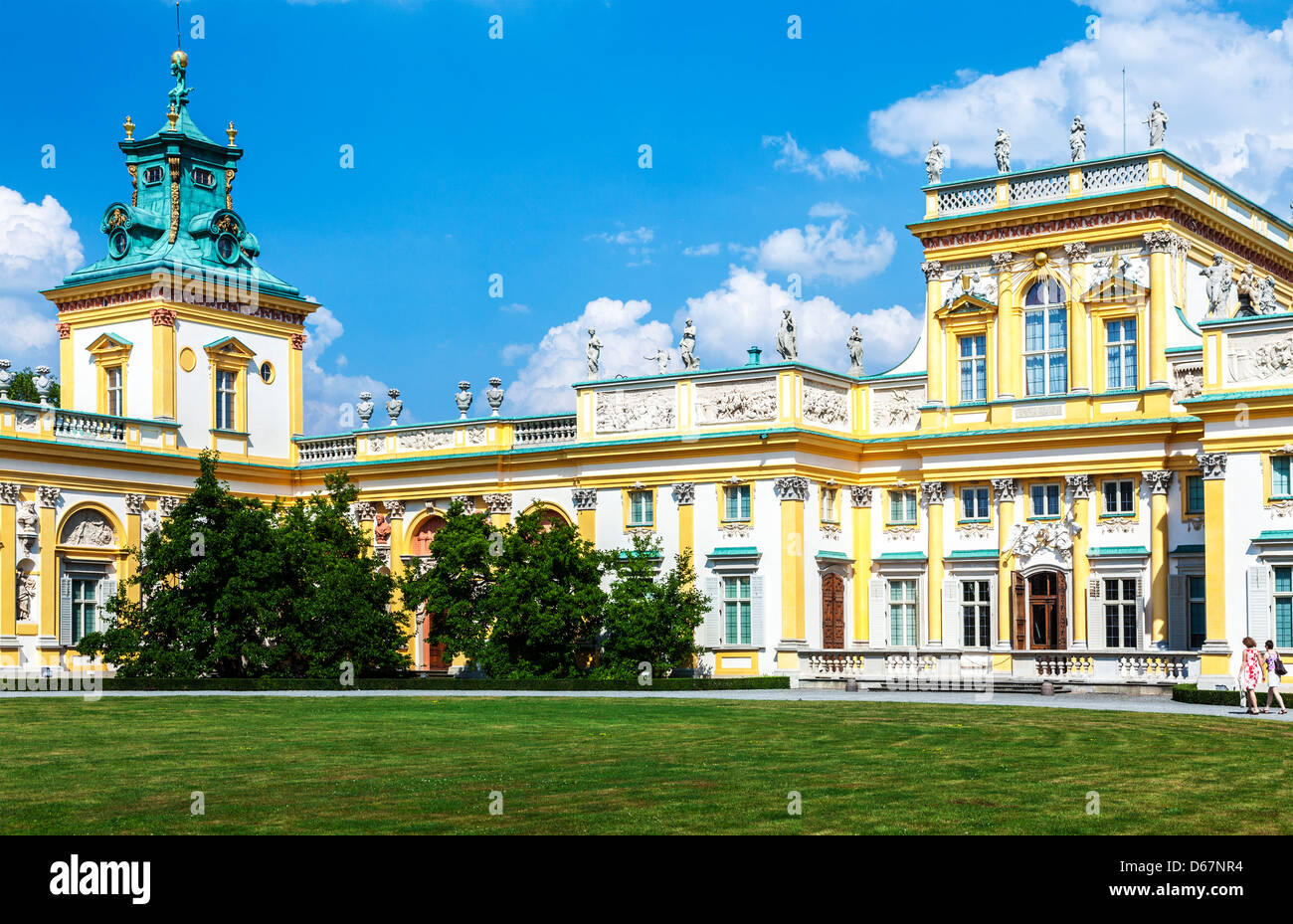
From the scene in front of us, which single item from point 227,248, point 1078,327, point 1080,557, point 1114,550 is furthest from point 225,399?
point 1114,550

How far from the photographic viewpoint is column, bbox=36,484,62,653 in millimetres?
49406

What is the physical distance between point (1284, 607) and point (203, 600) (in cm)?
2755

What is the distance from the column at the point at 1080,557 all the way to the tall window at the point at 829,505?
7282 mm

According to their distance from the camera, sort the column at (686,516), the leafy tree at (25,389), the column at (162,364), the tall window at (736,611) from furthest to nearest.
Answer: the leafy tree at (25,389), the column at (162,364), the column at (686,516), the tall window at (736,611)

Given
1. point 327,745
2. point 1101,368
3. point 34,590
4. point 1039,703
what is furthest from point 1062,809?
point 34,590

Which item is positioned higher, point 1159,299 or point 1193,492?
point 1159,299

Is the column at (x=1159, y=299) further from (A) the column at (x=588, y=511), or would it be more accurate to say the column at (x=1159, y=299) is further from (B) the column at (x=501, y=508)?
(B) the column at (x=501, y=508)

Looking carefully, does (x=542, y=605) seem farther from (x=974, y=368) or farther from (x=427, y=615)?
(x=974, y=368)

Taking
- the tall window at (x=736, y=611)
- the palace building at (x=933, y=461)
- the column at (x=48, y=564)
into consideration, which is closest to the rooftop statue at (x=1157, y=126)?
the palace building at (x=933, y=461)

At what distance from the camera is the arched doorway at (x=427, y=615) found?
54753 millimetres

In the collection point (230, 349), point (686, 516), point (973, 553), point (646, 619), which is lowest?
point (646, 619)

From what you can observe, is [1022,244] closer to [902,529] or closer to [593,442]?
[902,529]

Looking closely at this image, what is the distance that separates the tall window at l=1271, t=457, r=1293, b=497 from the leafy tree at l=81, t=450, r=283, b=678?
25.7 m

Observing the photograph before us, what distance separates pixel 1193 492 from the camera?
4444 centimetres
